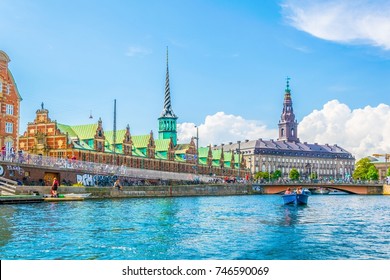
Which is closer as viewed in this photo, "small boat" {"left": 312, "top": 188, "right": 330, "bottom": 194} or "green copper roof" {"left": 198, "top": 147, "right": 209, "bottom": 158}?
"green copper roof" {"left": 198, "top": 147, "right": 209, "bottom": 158}

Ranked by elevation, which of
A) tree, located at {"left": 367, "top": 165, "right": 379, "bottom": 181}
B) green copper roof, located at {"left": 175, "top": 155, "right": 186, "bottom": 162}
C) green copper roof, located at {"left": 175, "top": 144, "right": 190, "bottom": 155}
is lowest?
tree, located at {"left": 367, "top": 165, "right": 379, "bottom": 181}

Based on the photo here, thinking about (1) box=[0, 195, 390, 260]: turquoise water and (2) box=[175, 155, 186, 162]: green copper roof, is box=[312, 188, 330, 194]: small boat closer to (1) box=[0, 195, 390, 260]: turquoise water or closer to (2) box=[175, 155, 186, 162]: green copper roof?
(2) box=[175, 155, 186, 162]: green copper roof

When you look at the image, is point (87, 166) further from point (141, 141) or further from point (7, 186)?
point (141, 141)

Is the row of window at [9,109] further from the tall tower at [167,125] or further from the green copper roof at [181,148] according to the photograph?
the tall tower at [167,125]

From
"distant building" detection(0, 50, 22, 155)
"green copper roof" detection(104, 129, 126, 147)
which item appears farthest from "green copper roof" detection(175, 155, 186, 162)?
"distant building" detection(0, 50, 22, 155)

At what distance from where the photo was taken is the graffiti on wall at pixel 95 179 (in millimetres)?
78625

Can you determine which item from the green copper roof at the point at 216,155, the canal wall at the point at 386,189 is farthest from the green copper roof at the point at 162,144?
the canal wall at the point at 386,189

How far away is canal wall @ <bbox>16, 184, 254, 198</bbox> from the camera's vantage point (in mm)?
65138

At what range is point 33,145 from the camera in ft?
338

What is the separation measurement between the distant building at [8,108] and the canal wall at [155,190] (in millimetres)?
12781

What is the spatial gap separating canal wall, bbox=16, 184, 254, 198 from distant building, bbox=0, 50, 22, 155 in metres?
12.8

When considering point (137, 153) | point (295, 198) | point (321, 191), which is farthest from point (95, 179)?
point (321, 191)
